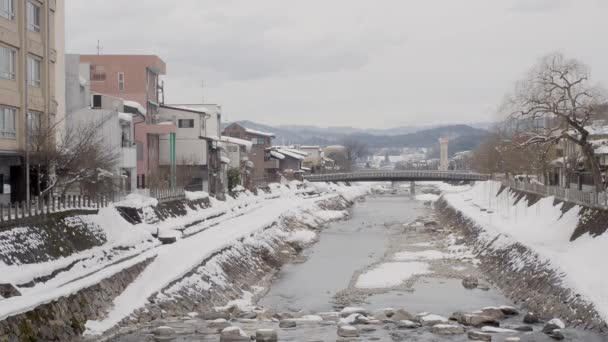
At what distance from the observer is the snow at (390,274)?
103 feet

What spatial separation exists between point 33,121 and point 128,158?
46.5 feet

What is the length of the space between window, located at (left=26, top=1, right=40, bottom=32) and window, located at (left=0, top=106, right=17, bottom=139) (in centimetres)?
368

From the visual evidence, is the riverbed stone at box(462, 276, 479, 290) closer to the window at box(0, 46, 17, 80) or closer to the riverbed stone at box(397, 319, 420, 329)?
the riverbed stone at box(397, 319, 420, 329)

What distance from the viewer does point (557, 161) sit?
60469 millimetres

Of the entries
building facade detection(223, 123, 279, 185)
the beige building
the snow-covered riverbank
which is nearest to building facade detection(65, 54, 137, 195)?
the snow-covered riverbank

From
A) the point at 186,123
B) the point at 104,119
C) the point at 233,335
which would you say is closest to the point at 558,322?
the point at 233,335

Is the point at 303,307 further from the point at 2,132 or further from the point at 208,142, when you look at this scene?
the point at 208,142

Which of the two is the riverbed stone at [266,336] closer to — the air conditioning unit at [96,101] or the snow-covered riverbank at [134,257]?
the snow-covered riverbank at [134,257]

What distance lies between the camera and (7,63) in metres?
28.3

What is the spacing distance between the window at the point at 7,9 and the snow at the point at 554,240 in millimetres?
22674

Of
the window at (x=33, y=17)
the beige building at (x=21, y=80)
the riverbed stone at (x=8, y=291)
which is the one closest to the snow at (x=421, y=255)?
the beige building at (x=21, y=80)

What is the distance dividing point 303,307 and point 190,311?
4302 mm

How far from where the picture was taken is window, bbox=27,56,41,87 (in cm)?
3028

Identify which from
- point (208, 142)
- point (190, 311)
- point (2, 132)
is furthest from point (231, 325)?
point (208, 142)
